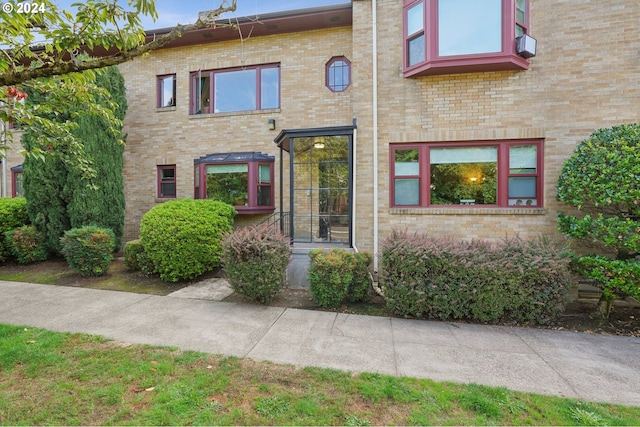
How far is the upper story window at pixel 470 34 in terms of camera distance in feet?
19.1

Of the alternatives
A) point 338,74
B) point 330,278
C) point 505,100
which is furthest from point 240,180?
point 505,100

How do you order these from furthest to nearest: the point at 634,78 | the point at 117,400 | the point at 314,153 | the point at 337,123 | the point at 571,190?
the point at 337,123 < the point at 314,153 < the point at 634,78 < the point at 571,190 < the point at 117,400

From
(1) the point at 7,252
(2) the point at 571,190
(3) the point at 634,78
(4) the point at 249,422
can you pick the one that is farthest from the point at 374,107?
(1) the point at 7,252

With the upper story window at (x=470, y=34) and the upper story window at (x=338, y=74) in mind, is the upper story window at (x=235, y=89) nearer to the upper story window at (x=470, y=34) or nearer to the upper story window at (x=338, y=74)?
the upper story window at (x=338, y=74)

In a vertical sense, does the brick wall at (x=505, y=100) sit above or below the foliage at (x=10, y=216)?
above

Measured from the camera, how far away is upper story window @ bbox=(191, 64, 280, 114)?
884 cm

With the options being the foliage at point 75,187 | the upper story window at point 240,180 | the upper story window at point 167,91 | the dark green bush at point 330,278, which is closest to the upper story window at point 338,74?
the upper story window at point 240,180

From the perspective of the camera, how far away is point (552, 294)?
4.58 metres

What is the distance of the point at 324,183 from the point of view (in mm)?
7980

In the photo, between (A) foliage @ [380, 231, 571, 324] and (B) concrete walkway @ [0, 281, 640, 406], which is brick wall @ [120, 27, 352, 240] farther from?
(A) foliage @ [380, 231, 571, 324]

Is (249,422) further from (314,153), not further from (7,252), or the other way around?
(7,252)

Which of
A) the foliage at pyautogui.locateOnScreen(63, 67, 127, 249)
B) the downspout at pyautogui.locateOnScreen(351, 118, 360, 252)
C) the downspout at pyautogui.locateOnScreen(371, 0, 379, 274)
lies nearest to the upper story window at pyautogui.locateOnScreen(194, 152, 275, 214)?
the foliage at pyautogui.locateOnScreen(63, 67, 127, 249)

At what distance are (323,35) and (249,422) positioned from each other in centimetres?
919

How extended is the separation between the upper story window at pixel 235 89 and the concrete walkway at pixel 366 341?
6218mm
